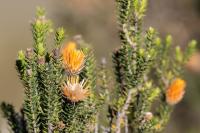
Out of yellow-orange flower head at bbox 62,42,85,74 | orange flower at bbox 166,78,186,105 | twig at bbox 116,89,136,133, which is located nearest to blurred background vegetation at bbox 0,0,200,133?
orange flower at bbox 166,78,186,105

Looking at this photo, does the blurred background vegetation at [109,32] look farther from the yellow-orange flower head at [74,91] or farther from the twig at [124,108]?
the yellow-orange flower head at [74,91]

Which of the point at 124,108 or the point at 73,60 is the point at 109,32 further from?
the point at 73,60

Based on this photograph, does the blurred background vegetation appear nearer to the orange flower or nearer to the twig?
the orange flower

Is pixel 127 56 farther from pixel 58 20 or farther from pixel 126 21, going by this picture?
pixel 58 20

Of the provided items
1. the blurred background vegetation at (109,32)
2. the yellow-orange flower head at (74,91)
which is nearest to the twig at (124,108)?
the yellow-orange flower head at (74,91)


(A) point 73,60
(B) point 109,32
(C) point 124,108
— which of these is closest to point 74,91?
(A) point 73,60

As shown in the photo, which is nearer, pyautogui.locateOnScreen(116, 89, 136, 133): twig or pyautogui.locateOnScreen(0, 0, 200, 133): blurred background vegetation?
pyautogui.locateOnScreen(116, 89, 136, 133): twig
